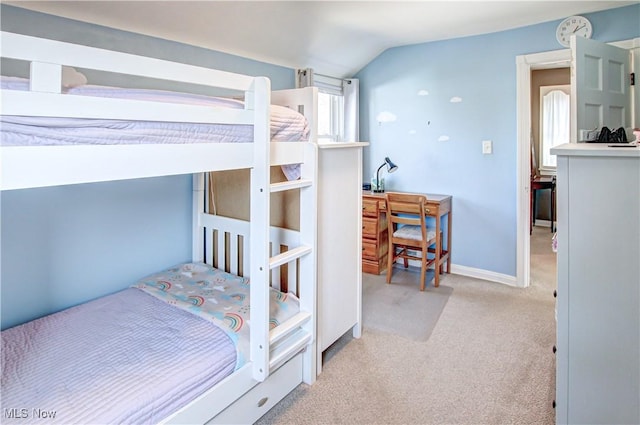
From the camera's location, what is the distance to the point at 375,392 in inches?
77.5

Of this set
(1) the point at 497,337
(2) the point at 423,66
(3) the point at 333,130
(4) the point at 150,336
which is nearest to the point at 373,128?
(3) the point at 333,130

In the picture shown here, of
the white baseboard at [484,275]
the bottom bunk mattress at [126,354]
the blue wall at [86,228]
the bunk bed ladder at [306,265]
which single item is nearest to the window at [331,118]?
the blue wall at [86,228]

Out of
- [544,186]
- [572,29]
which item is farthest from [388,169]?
[544,186]

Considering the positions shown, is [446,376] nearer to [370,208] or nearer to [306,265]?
[306,265]

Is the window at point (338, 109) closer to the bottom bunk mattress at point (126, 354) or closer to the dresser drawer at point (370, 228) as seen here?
the dresser drawer at point (370, 228)

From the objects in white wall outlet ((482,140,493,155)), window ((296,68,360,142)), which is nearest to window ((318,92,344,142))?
window ((296,68,360,142))

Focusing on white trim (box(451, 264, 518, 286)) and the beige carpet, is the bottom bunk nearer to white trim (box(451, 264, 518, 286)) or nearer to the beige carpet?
the beige carpet

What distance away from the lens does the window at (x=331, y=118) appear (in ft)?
13.9

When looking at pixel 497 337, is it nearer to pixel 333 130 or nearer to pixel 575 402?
pixel 575 402

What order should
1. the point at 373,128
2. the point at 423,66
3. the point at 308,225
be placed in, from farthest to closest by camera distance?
the point at 373,128 → the point at 423,66 → the point at 308,225

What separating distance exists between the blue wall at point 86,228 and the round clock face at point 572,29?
9.04 feet

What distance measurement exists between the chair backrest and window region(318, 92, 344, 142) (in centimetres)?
118

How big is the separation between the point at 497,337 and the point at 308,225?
1.54 metres

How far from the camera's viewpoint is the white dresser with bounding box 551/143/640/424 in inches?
46.1
